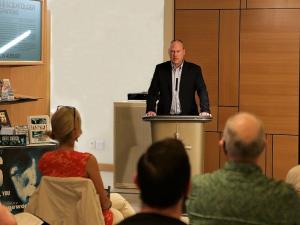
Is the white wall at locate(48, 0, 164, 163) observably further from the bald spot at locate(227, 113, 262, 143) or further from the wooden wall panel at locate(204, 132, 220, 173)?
the bald spot at locate(227, 113, 262, 143)

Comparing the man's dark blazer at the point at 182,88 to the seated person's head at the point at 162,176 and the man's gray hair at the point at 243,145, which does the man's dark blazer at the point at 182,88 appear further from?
the seated person's head at the point at 162,176

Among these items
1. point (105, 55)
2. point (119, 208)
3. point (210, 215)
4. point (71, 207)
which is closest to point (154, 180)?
point (210, 215)

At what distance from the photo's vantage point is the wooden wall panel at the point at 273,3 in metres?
7.36

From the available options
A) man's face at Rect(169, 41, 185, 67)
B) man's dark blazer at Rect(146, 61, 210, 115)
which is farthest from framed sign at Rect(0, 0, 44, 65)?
man's face at Rect(169, 41, 185, 67)

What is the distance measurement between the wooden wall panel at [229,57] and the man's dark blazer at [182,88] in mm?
1248

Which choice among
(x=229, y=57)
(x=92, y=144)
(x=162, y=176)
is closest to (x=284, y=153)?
(x=229, y=57)

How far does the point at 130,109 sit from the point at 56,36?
250cm

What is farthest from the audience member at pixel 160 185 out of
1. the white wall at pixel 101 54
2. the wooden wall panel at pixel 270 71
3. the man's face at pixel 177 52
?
the white wall at pixel 101 54

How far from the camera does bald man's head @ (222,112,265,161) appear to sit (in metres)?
2.38

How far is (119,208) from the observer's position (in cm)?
425

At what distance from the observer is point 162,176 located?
5.65 feet

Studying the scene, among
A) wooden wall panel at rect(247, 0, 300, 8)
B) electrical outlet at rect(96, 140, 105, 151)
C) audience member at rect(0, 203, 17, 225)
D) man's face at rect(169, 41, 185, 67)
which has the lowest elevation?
electrical outlet at rect(96, 140, 105, 151)

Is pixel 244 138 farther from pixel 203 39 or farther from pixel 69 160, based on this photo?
pixel 203 39

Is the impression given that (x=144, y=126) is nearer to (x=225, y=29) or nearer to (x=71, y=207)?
(x=225, y=29)
